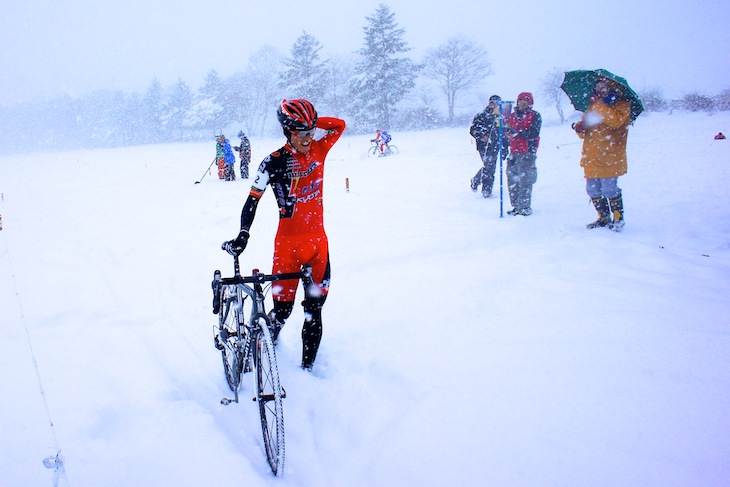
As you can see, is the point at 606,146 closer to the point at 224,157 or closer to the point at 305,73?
the point at 224,157

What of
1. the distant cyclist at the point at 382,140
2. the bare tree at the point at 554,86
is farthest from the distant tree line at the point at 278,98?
the distant cyclist at the point at 382,140

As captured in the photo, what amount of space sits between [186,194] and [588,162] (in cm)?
1221

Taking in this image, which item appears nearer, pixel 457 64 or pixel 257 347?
pixel 257 347

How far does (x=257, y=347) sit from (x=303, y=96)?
146 ft

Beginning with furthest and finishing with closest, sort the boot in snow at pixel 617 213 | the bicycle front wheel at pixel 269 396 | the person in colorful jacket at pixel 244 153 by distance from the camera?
the person in colorful jacket at pixel 244 153
the boot in snow at pixel 617 213
the bicycle front wheel at pixel 269 396

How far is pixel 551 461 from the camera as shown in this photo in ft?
8.46

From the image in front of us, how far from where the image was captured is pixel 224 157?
16.3 metres

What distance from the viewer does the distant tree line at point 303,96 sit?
4250 cm

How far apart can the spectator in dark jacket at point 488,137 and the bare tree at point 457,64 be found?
4298cm

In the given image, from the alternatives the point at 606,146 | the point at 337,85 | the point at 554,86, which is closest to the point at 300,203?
the point at 606,146

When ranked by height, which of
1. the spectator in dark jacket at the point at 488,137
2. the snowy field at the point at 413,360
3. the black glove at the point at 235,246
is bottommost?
the snowy field at the point at 413,360

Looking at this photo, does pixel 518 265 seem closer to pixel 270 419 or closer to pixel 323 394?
pixel 323 394

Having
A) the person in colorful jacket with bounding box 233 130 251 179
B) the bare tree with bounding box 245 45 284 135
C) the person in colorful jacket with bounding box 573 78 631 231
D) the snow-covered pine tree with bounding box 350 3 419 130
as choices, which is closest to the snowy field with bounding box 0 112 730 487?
the person in colorful jacket with bounding box 573 78 631 231

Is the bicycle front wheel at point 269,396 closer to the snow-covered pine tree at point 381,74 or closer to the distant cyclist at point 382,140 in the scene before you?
the distant cyclist at point 382,140
